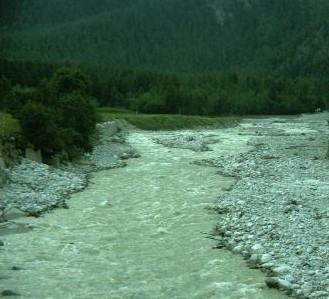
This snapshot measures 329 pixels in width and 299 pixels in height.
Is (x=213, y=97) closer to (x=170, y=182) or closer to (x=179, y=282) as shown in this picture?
(x=170, y=182)

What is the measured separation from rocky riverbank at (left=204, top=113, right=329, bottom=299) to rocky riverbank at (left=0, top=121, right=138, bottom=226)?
896 centimetres

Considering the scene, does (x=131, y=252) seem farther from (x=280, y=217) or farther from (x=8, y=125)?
(x=8, y=125)

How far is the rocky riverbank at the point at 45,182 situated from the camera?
91.9ft

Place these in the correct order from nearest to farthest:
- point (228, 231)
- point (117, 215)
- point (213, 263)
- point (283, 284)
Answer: point (283, 284), point (213, 263), point (228, 231), point (117, 215)

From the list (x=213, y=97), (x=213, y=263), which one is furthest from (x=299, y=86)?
(x=213, y=263)

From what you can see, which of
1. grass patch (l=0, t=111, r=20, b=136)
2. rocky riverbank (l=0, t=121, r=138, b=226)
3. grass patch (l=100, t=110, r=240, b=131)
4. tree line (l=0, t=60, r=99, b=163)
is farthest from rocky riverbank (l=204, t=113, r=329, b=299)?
grass patch (l=100, t=110, r=240, b=131)

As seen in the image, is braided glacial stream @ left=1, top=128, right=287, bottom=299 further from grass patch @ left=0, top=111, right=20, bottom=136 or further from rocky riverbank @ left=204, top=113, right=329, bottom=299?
grass patch @ left=0, top=111, right=20, bottom=136

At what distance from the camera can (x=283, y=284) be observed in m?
16.7

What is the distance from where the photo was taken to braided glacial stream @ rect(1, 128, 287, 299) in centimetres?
1705

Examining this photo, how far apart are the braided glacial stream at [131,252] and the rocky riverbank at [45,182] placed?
1028 mm

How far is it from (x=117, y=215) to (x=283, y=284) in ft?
38.9

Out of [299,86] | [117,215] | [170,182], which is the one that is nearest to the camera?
[117,215]

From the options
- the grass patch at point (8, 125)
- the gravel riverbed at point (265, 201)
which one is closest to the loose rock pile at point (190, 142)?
the gravel riverbed at point (265, 201)

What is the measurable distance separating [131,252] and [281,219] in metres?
7.49
